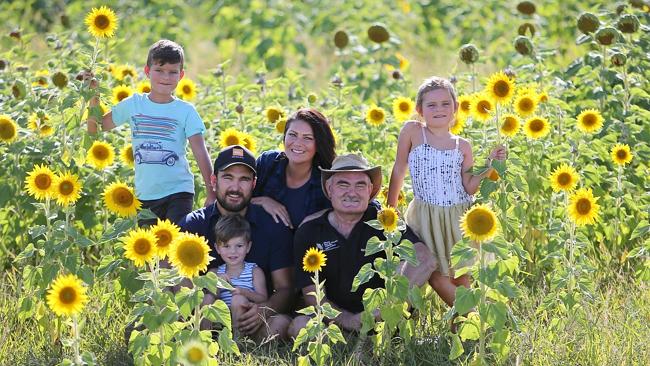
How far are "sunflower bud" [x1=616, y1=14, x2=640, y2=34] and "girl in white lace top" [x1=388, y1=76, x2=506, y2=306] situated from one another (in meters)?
1.50

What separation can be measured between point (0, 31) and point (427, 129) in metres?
6.67

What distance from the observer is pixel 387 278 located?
4383mm

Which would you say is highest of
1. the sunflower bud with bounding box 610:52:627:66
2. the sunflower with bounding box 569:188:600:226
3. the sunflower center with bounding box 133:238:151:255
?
the sunflower bud with bounding box 610:52:627:66

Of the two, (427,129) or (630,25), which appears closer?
(427,129)

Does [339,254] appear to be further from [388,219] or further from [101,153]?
[101,153]

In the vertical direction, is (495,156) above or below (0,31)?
below

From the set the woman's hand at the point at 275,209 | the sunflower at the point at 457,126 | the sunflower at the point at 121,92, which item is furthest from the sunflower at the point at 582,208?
the sunflower at the point at 121,92

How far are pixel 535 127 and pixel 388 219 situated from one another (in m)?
1.12

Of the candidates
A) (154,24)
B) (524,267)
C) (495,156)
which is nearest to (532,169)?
(524,267)

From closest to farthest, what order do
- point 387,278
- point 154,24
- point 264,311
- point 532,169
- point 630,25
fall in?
point 387,278 < point 264,311 < point 532,169 < point 630,25 < point 154,24

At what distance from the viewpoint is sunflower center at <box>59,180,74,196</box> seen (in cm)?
456

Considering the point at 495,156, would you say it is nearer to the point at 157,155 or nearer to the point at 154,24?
the point at 157,155

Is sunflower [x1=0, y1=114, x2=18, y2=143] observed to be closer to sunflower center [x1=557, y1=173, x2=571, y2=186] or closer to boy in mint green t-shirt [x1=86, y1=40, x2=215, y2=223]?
boy in mint green t-shirt [x1=86, y1=40, x2=215, y2=223]

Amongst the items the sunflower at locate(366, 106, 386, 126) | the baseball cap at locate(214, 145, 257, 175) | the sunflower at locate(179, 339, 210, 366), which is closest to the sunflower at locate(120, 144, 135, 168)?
the baseball cap at locate(214, 145, 257, 175)
